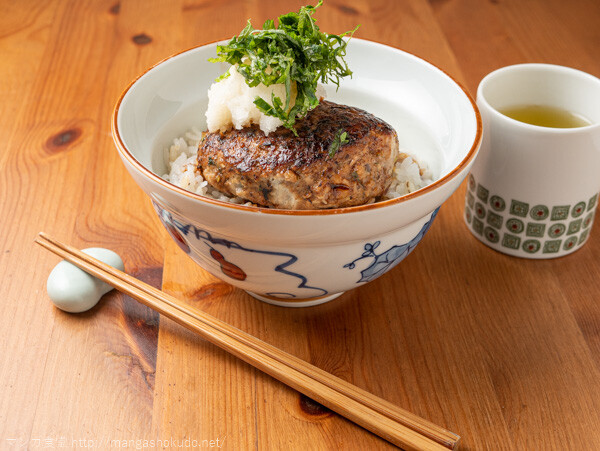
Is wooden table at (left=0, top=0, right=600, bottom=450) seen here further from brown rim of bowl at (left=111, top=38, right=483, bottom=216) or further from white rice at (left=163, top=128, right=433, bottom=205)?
brown rim of bowl at (left=111, top=38, right=483, bottom=216)

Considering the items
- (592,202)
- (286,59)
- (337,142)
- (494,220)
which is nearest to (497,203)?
(494,220)

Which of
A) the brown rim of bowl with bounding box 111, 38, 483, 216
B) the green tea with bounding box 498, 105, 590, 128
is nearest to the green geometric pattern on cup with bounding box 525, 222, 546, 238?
the green tea with bounding box 498, 105, 590, 128

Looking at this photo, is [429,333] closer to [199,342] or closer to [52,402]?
[199,342]

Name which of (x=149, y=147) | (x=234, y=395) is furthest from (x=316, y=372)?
(x=149, y=147)

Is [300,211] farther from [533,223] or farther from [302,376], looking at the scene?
[533,223]

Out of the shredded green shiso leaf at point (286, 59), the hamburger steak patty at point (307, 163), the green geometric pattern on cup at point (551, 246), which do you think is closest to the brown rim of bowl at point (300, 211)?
the hamburger steak patty at point (307, 163)
